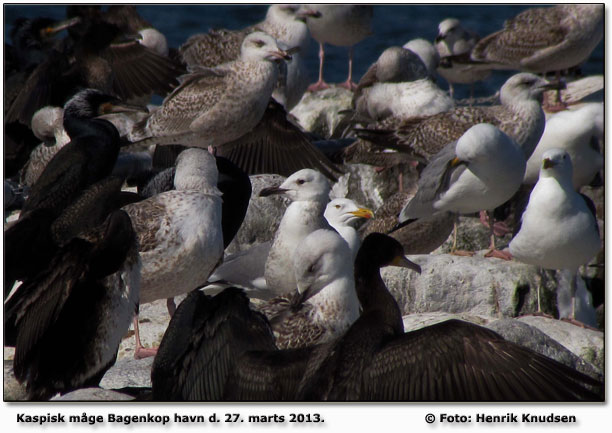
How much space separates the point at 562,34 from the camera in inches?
480

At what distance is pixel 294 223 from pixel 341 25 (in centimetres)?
727

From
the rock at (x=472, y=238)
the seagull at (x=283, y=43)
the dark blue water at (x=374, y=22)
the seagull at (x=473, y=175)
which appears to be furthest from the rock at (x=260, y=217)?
the dark blue water at (x=374, y=22)

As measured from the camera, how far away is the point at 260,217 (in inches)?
365

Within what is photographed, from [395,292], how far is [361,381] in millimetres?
3250

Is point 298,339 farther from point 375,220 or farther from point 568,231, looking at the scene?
point 375,220

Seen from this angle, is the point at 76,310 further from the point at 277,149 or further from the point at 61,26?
the point at 61,26

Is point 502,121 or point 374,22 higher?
point 374,22

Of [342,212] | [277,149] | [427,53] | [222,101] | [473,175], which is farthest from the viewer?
[427,53]

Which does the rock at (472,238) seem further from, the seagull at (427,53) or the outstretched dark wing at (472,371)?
the outstretched dark wing at (472,371)

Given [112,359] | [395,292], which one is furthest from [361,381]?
[395,292]

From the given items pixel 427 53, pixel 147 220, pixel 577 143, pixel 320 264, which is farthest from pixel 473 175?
pixel 427 53

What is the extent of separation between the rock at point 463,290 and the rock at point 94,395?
3101mm

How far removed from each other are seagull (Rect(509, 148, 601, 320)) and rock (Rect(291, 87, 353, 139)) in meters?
5.50

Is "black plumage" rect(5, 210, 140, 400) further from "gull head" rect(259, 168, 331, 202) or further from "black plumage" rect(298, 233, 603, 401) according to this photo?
"gull head" rect(259, 168, 331, 202)
